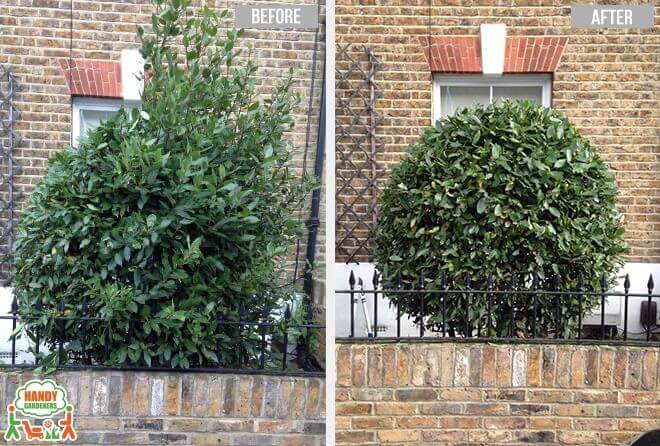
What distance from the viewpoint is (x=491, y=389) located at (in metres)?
2.46

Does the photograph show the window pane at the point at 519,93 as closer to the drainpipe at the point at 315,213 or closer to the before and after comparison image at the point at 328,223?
the before and after comparison image at the point at 328,223

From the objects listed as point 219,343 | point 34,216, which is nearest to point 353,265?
point 219,343

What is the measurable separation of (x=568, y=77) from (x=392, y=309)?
36.4 inches

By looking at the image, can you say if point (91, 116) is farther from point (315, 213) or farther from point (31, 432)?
point (31, 432)

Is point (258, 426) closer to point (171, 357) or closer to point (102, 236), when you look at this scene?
point (171, 357)

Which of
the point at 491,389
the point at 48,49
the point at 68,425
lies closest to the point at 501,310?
the point at 491,389

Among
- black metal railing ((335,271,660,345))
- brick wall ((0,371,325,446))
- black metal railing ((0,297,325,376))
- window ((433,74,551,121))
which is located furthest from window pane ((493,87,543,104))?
brick wall ((0,371,325,446))

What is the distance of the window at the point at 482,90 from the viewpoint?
2664 mm

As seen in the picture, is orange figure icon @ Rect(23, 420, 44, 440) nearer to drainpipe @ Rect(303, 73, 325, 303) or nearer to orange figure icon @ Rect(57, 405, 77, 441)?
orange figure icon @ Rect(57, 405, 77, 441)

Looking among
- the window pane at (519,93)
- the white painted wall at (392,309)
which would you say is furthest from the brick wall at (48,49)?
the window pane at (519,93)

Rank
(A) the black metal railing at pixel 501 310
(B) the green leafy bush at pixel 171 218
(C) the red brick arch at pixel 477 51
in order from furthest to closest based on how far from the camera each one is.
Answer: (C) the red brick arch at pixel 477 51 → (A) the black metal railing at pixel 501 310 → (B) the green leafy bush at pixel 171 218

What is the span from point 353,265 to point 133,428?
2.71 feet

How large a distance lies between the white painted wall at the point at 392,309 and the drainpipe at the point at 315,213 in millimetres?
155

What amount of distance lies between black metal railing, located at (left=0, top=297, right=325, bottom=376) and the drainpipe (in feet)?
0.32
